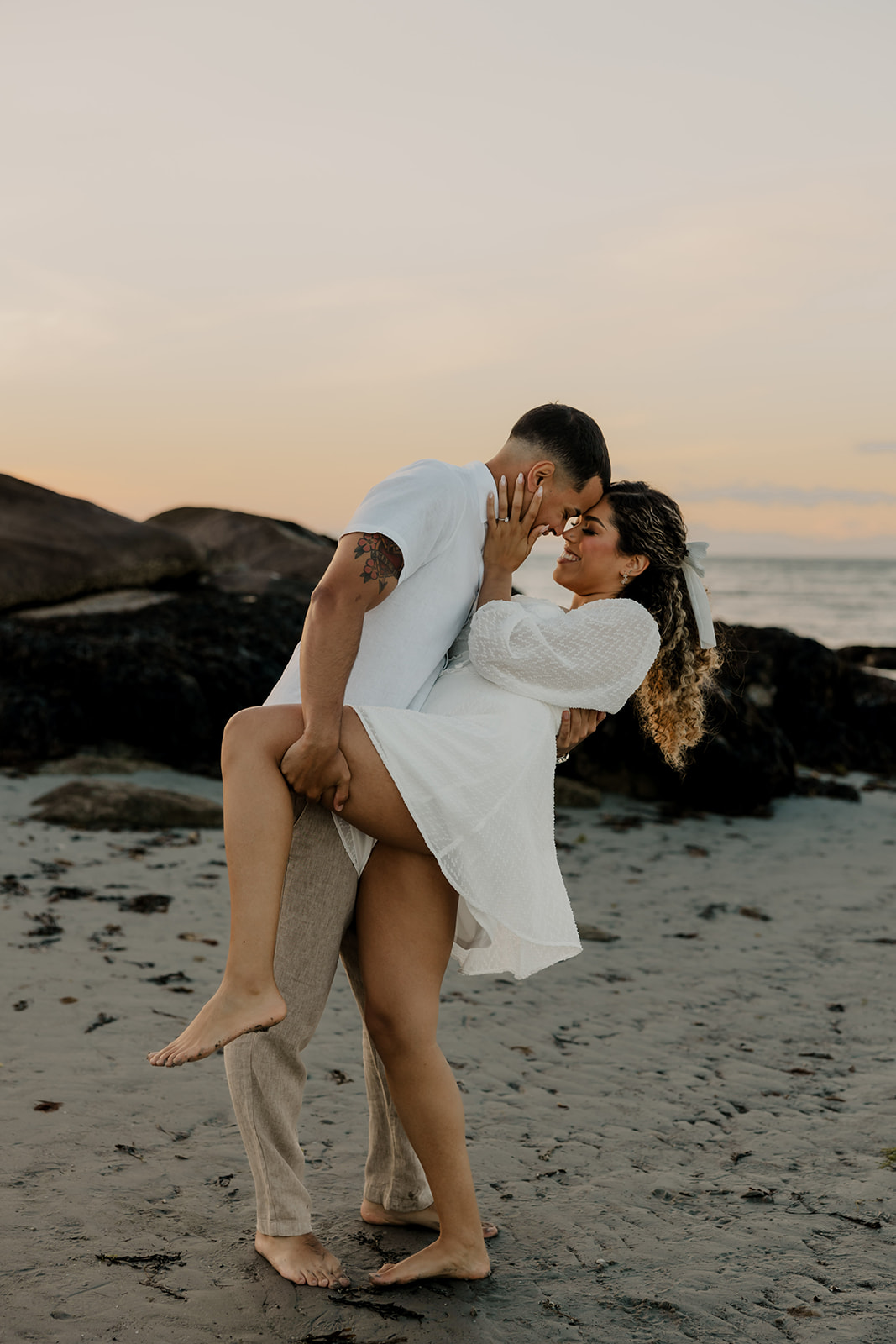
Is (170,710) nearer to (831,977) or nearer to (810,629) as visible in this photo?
(831,977)

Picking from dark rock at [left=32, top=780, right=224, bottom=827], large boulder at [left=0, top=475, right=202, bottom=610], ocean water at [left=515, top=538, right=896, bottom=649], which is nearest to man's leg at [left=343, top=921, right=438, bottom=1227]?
dark rock at [left=32, top=780, right=224, bottom=827]

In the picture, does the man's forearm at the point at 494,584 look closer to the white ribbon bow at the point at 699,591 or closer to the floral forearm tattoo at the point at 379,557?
the floral forearm tattoo at the point at 379,557

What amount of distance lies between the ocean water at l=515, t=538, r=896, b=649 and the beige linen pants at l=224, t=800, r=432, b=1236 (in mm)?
21758

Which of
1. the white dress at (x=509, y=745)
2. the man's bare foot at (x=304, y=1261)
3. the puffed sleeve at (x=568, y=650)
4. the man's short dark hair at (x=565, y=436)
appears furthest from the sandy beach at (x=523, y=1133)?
the man's short dark hair at (x=565, y=436)

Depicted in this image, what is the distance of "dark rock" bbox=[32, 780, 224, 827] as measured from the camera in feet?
25.5

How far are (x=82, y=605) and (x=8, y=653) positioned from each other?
2.15 metres

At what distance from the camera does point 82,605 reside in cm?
1288

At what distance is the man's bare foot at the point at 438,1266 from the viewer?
2.83 metres

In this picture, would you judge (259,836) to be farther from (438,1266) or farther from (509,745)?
(438,1266)

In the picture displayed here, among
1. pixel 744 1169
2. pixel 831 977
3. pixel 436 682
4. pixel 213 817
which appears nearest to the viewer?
pixel 436 682

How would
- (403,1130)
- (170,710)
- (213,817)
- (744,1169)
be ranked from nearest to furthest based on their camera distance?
(403,1130) → (744,1169) → (213,817) → (170,710)

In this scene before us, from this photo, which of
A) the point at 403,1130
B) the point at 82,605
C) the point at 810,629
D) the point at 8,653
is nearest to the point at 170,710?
the point at 8,653

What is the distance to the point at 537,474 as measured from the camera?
3.12m

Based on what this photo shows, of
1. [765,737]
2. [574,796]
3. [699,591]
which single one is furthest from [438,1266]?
[765,737]
